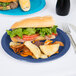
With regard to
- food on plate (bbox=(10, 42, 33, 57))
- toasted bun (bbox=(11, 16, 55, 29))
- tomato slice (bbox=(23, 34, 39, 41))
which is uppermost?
toasted bun (bbox=(11, 16, 55, 29))

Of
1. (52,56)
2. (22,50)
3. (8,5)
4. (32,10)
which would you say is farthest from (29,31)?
(8,5)

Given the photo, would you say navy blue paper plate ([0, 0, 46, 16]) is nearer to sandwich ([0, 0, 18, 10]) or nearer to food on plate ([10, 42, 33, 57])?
sandwich ([0, 0, 18, 10])

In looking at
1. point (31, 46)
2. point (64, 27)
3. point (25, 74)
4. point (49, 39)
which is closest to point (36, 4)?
point (64, 27)

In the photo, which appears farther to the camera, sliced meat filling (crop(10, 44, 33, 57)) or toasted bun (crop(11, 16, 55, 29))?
toasted bun (crop(11, 16, 55, 29))

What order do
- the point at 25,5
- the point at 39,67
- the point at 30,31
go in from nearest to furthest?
the point at 39,67
the point at 30,31
the point at 25,5

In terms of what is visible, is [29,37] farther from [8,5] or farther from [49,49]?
[8,5]

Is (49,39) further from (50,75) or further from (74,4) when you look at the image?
(74,4)

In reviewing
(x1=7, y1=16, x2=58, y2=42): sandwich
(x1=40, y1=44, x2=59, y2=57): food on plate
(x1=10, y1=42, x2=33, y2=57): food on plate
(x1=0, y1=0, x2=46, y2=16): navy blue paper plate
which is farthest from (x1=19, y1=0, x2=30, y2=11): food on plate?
(x1=40, y1=44, x2=59, y2=57): food on plate
